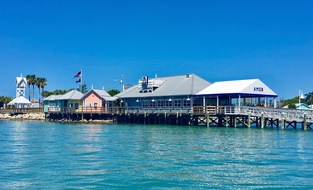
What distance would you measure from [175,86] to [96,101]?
16365mm

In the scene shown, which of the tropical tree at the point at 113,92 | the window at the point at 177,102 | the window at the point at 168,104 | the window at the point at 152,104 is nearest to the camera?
the window at the point at 177,102

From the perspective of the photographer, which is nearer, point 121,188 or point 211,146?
point 121,188

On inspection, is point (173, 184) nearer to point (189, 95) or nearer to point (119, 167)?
point (119, 167)

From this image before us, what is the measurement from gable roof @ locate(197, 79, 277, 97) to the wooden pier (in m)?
1.78

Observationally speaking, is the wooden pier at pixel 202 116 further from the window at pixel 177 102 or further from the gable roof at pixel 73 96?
the gable roof at pixel 73 96

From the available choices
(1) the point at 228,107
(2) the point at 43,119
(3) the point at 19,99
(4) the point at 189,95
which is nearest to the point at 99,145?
(1) the point at 228,107

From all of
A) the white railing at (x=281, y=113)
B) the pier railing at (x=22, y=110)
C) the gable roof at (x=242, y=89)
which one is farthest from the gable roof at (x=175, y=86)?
the pier railing at (x=22, y=110)

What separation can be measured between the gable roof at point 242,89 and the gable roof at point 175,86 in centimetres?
313

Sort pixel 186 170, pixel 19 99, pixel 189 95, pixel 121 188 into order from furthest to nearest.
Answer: pixel 19 99 → pixel 189 95 → pixel 186 170 → pixel 121 188

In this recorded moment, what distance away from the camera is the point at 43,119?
2906 inches

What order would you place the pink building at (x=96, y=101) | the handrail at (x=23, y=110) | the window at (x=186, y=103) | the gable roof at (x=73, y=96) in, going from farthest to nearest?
the handrail at (x=23, y=110) → the gable roof at (x=73, y=96) → the pink building at (x=96, y=101) → the window at (x=186, y=103)

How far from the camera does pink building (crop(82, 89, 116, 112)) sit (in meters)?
63.2

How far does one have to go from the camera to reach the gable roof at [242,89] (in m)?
43.8

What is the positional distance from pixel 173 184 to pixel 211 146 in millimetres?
11232
